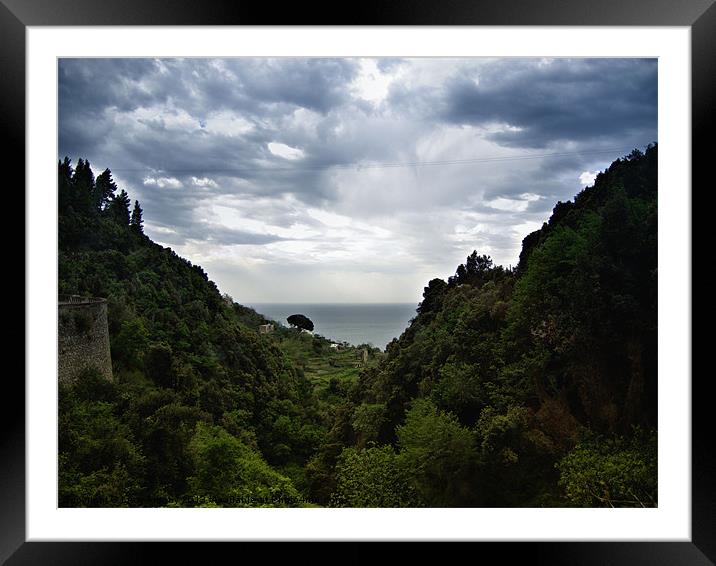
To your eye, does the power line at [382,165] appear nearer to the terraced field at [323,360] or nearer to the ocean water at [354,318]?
the ocean water at [354,318]

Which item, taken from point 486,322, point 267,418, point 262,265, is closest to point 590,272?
point 486,322

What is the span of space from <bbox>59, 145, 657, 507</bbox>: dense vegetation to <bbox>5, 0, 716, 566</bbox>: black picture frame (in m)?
1.19

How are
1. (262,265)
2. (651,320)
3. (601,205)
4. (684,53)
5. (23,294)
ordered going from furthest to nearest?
(262,265), (601,205), (651,320), (684,53), (23,294)

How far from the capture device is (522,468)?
3.40 meters

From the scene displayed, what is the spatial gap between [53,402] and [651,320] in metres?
3.71

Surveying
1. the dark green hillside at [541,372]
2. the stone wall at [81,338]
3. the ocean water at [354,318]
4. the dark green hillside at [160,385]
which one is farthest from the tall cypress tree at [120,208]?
the dark green hillside at [541,372]

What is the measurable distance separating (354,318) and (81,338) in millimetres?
2080

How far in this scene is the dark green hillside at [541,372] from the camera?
3283 mm

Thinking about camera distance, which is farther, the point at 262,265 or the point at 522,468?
the point at 262,265

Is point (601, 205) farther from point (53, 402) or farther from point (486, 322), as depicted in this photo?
point (53, 402)

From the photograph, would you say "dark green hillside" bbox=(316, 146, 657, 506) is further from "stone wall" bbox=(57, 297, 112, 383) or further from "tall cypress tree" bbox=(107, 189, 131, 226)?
"tall cypress tree" bbox=(107, 189, 131, 226)

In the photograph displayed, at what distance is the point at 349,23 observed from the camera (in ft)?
6.39

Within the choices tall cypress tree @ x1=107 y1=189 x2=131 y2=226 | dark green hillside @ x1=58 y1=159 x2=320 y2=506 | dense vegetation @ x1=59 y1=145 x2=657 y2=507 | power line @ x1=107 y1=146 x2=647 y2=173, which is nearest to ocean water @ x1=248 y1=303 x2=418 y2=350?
dense vegetation @ x1=59 y1=145 x2=657 y2=507

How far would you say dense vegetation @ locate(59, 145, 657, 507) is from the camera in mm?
3303
